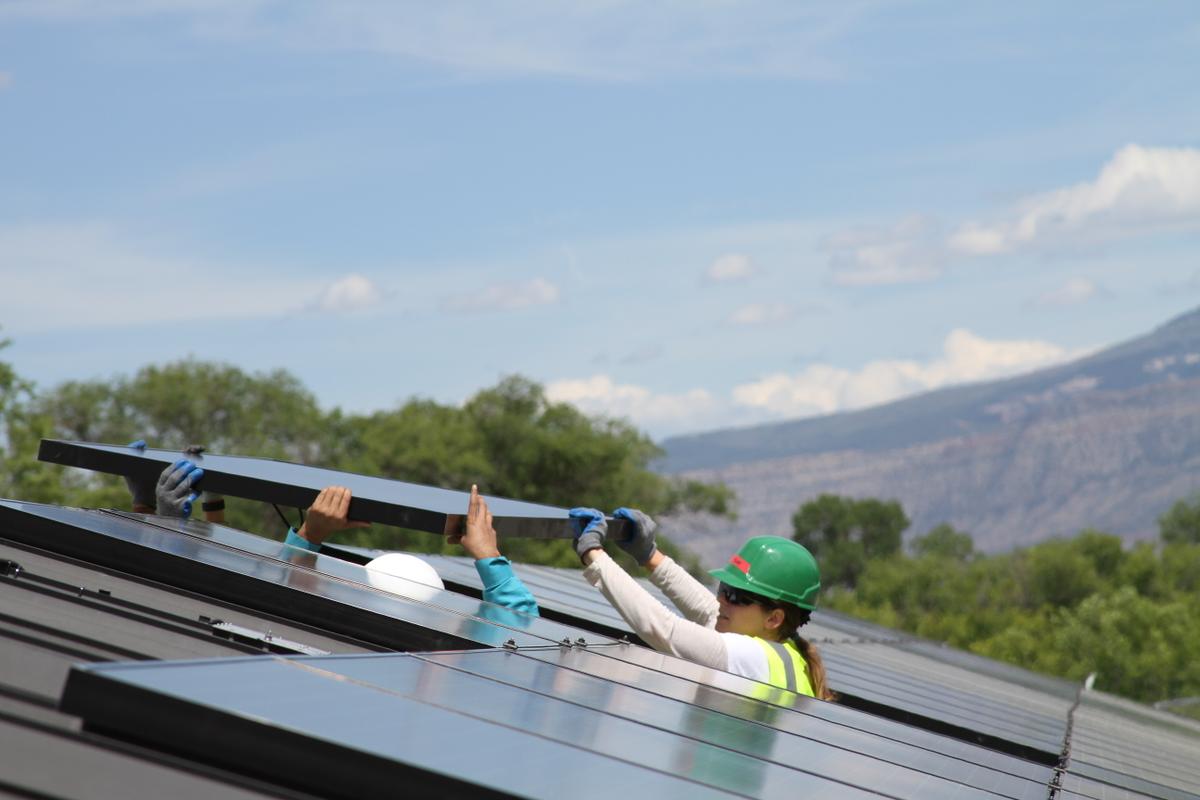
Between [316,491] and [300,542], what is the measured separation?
0.56 meters

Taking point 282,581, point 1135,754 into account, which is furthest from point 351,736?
point 1135,754

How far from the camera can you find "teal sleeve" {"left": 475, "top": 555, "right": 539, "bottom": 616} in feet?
23.7

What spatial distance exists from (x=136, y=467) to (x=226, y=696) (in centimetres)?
512

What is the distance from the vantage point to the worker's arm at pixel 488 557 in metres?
7.09

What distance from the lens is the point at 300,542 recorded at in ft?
25.6

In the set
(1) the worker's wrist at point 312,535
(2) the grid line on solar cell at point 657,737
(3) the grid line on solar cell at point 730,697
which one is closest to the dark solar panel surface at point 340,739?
(2) the grid line on solar cell at point 657,737

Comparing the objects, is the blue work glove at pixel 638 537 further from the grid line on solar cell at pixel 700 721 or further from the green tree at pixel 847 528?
the green tree at pixel 847 528

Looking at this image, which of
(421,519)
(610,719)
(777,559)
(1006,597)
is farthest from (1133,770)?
(1006,597)

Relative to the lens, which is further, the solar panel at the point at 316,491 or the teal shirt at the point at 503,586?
the teal shirt at the point at 503,586

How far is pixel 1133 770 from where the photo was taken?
9.21 meters

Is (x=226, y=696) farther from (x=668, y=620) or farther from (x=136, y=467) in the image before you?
(x=136, y=467)

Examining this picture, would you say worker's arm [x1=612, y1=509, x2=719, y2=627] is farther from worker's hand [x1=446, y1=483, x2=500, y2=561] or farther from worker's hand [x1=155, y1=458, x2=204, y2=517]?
worker's hand [x1=155, y1=458, x2=204, y2=517]

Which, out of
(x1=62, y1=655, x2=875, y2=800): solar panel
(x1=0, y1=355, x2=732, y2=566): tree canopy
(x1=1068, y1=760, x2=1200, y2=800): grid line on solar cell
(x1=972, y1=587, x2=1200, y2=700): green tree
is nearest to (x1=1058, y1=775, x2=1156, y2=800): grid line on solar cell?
(x1=1068, y1=760, x2=1200, y2=800): grid line on solar cell

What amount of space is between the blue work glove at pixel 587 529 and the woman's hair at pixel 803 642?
973 mm
